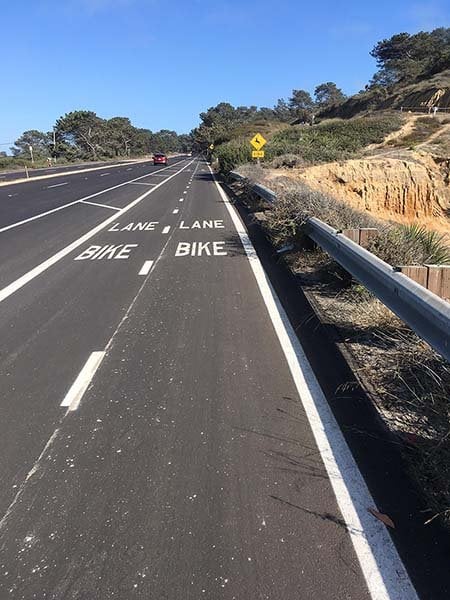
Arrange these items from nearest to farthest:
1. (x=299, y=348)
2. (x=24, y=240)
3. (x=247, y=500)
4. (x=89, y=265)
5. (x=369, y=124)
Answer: (x=247, y=500) → (x=299, y=348) → (x=89, y=265) → (x=24, y=240) → (x=369, y=124)

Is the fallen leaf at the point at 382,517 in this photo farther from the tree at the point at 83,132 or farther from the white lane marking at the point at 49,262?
the tree at the point at 83,132

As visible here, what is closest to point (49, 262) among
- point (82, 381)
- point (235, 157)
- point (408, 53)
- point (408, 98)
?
point (82, 381)

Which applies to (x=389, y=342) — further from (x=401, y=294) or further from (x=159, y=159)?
(x=159, y=159)

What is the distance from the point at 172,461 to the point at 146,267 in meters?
6.24

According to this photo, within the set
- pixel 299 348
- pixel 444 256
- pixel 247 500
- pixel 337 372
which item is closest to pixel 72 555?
pixel 247 500

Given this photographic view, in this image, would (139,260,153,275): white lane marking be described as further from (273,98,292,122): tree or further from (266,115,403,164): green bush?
(273,98,292,122): tree

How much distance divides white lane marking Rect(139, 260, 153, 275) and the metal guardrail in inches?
135

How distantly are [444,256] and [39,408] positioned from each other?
243 inches

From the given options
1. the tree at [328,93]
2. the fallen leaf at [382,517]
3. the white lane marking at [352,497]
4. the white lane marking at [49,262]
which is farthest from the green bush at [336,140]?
the tree at [328,93]

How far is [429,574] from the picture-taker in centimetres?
257

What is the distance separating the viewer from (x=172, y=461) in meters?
3.55

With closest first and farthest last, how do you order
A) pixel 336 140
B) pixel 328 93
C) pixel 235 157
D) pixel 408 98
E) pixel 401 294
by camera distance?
Result: 1. pixel 401 294
2. pixel 235 157
3. pixel 336 140
4. pixel 408 98
5. pixel 328 93

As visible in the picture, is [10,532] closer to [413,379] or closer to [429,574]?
[429,574]

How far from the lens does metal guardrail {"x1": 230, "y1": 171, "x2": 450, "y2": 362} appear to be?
3.76 m
